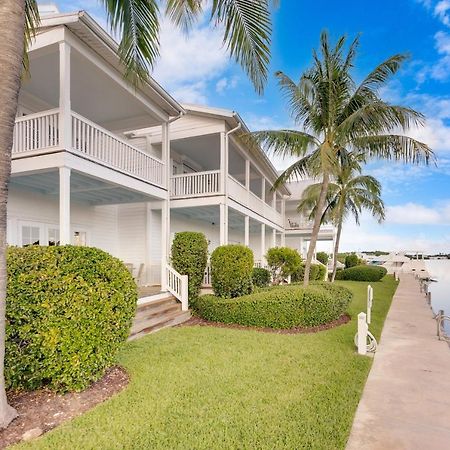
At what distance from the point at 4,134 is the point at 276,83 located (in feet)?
33.2

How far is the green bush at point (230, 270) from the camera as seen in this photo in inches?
407

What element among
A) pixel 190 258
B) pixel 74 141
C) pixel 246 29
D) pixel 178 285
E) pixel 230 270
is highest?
pixel 246 29

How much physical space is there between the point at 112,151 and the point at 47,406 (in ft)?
22.0

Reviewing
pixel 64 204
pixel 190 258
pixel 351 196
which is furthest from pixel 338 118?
pixel 351 196

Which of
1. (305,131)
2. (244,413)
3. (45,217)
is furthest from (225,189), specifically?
(244,413)

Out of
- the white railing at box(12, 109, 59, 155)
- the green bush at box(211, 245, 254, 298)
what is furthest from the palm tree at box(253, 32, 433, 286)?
the white railing at box(12, 109, 59, 155)

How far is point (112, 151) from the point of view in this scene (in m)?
9.27

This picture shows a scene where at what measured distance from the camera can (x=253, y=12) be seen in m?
5.93

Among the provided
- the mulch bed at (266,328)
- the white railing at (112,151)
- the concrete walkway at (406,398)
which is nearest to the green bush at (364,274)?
the mulch bed at (266,328)

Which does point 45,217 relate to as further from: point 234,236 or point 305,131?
point 234,236

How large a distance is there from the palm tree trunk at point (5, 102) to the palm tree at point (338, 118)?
8.70 metres

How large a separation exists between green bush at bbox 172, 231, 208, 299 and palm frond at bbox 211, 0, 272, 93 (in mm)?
5989

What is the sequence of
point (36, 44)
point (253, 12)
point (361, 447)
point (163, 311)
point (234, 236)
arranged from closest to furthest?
1. point (361, 447)
2. point (253, 12)
3. point (36, 44)
4. point (163, 311)
5. point (234, 236)

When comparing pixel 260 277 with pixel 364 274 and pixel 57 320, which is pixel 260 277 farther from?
pixel 364 274
